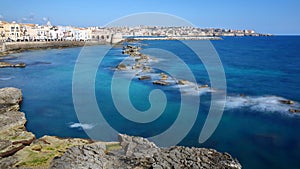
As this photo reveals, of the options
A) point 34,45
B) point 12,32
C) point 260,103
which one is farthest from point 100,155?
point 12,32

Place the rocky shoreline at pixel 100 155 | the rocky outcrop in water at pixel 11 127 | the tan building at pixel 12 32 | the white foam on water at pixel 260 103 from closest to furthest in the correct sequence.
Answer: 1. the rocky shoreline at pixel 100 155
2. the rocky outcrop in water at pixel 11 127
3. the white foam on water at pixel 260 103
4. the tan building at pixel 12 32

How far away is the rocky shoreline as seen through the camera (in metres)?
8.62

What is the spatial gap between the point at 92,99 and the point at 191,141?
330 inches

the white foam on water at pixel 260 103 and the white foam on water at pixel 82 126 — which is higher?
the white foam on water at pixel 260 103

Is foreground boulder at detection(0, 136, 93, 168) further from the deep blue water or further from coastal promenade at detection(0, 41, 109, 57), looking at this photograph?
coastal promenade at detection(0, 41, 109, 57)

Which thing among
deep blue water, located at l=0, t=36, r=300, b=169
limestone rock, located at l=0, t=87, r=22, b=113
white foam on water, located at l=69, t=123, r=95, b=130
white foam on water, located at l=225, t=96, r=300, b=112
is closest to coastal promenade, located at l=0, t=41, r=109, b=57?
deep blue water, located at l=0, t=36, r=300, b=169

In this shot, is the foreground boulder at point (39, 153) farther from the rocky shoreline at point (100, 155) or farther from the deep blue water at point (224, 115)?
the deep blue water at point (224, 115)

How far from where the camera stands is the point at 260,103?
681 inches

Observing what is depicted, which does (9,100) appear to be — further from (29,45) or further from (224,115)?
(29,45)

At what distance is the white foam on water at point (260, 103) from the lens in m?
16.2

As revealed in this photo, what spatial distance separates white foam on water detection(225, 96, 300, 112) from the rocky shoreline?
7.69 metres

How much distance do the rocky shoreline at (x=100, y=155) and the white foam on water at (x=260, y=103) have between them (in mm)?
7689

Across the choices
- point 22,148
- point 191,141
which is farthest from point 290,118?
point 22,148

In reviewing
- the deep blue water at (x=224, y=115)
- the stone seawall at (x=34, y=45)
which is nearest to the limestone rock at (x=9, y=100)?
the deep blue water at (x=224, y=115)
